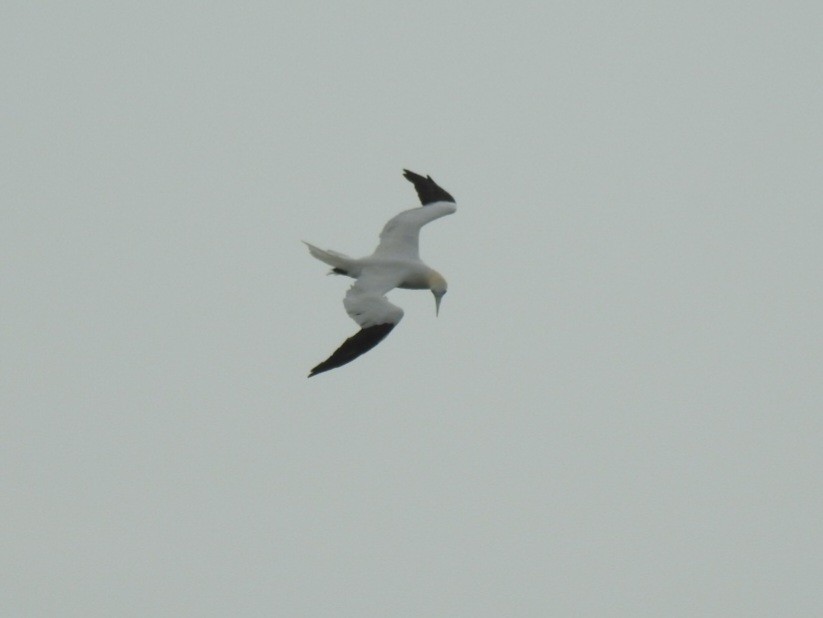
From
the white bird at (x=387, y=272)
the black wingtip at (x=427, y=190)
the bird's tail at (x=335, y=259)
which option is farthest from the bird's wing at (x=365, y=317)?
→ the black wingtip at (x=427, y=190)

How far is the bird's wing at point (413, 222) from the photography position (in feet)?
83.4

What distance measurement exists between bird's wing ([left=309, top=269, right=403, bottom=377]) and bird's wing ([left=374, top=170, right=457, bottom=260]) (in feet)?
6.15

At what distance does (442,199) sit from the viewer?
27.8 m

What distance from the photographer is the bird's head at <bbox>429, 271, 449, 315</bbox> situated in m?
25.0

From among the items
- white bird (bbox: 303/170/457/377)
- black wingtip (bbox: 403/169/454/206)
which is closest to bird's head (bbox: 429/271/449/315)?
white bird (bbox: 303/170/457/377)

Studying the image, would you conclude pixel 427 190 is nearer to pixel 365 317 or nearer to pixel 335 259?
pixel 335 259

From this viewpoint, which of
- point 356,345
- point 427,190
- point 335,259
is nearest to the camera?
point 356,345

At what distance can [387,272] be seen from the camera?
24.1 meters

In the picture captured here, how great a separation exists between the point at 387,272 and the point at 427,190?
4.21 metres

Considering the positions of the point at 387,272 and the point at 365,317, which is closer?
the point at 365,317

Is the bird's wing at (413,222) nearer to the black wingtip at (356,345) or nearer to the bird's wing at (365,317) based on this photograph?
the bird's wing at (365,317)

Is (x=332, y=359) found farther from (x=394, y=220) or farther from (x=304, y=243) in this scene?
(x=394, y=220)

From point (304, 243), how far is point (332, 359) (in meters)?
3.03

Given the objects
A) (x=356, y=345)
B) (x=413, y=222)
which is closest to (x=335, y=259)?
(x=356, y=345)
